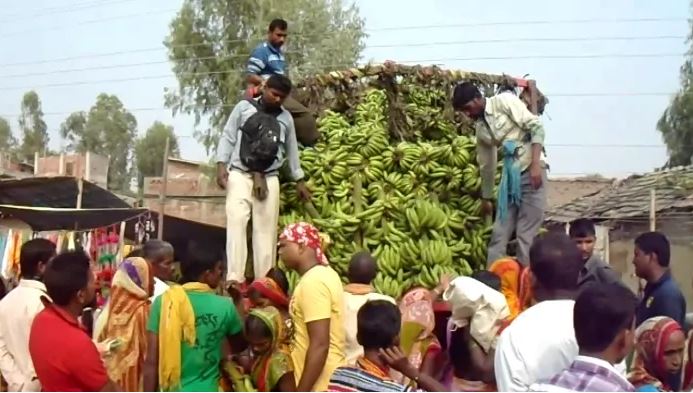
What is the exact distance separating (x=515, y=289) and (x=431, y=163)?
1.33m

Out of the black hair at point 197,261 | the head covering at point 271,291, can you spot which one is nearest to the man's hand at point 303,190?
the head covering at point 271,291

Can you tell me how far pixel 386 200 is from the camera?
6281 mm

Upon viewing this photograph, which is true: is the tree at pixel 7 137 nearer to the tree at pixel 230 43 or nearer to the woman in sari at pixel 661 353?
the tree at pixel 230 43

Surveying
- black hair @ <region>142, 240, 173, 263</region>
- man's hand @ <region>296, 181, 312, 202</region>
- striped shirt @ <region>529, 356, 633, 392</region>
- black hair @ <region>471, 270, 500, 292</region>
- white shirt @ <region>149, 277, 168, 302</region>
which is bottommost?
striped shirt @ <region>529, 356, 633, 392</region>

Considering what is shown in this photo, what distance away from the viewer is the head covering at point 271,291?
561cm

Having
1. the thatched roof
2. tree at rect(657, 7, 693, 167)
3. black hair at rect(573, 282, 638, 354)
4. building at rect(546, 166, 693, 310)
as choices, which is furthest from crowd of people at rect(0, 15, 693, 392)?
tree at rect(657, 7, 693, 167)

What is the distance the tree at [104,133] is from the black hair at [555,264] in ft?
178

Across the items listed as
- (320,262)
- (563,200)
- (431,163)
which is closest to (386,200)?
(431,163)

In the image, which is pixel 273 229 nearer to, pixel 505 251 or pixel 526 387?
pixel 505 251

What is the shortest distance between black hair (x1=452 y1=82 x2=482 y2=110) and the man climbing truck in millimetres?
971

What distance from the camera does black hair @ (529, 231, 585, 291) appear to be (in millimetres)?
3869

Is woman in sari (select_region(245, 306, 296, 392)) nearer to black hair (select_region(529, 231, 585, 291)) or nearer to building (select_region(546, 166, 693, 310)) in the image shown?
black hair (select_region(529, 231, 585, 291))

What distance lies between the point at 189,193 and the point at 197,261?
25.1 metres

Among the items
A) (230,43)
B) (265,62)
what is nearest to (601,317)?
(265,62)
